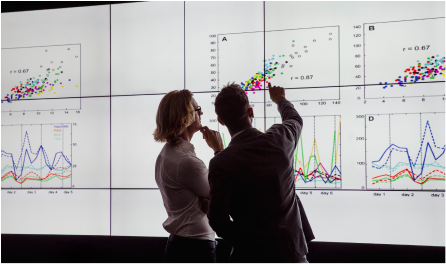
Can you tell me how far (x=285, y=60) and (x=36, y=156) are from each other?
7.82ft

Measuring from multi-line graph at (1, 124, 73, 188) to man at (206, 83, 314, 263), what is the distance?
196cm

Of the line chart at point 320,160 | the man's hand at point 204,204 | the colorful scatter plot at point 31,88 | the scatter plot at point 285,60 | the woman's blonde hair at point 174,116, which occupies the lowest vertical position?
the man's hand at point 204,204

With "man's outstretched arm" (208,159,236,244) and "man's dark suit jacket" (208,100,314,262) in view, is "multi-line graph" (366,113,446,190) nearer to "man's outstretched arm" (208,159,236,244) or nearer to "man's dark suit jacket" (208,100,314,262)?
"man's dark suit jacket" (208,100,314,262)

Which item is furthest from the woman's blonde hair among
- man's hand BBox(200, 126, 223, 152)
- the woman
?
man's hand BBox(200, 126, 223, 152)

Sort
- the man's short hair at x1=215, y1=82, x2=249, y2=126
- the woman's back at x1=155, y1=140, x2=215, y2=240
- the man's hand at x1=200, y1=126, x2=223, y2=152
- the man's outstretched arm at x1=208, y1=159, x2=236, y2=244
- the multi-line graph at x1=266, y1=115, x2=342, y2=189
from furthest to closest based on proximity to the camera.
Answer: the multi-line graph at x1=266, y1=115, x2=342, y2=189 < the man's hand at x1=200, y1=126, x2=223, y2=152 < the woman's back at x1=155, y1=140, x2=215, y2=240 < the man's short hair at x1=215, y1=82, x2=249, y2=126 < the man's outstretched arm at x1=208, y1=159, x2=236, y2=244

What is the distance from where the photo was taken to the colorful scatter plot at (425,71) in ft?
7.63

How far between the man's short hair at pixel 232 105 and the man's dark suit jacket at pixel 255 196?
0.09 meters

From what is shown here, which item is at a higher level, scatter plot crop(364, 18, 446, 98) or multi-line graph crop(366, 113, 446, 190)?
scatter plot crop(364, 18, 446, 98)

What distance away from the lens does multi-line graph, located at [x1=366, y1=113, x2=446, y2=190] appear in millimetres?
2316

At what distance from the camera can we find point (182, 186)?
1.59 meters

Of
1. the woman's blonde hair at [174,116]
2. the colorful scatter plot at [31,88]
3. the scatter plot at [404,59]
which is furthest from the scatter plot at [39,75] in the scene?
the scatter plot at [404,59]

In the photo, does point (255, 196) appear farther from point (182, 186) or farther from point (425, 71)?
point (425, 71)

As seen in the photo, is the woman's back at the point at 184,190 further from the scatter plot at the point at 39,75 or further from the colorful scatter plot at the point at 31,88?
the colorful scatter plot at the point at 31,88

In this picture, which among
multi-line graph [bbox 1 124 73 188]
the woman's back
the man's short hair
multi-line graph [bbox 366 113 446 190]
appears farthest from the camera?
multi-line graph [bbox 1 124 73 188]
